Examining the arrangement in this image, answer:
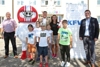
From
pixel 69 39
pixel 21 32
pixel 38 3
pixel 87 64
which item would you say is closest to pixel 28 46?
pixel 21 32

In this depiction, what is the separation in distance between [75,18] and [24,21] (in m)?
1.99

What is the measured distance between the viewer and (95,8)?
30609 millimetres

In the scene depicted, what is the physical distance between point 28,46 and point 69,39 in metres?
1.63

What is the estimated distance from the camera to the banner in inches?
315

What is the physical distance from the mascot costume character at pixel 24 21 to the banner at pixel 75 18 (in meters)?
1.38

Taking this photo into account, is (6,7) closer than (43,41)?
No

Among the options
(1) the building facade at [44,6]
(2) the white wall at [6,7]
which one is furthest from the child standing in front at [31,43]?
(2) the white wall at [6,7]

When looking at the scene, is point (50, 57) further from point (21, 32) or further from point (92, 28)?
point (92, 28)

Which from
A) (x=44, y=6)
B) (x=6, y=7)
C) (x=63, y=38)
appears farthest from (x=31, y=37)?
(x=44, y=6)

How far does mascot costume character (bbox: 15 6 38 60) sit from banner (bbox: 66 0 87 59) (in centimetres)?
138

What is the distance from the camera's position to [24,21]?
8.31 meters

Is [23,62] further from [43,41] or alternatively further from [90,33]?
[90,33]

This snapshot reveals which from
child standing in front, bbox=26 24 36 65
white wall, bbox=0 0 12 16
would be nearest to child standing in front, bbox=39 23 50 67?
child standing in front, bbox=26 24 36 65

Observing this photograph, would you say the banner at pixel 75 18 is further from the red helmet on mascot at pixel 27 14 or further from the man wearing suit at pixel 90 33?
the red helmet on mascot at pixel 27 14
